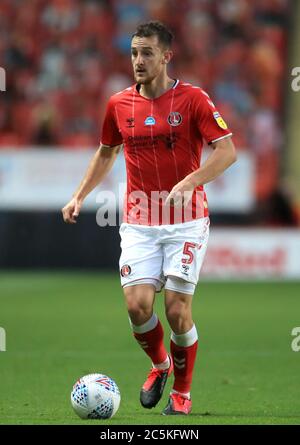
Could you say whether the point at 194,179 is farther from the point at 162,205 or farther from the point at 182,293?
the point at 182,293

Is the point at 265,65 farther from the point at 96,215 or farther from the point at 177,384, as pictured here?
the point at 177,384

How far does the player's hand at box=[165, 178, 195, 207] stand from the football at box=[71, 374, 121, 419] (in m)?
1.14

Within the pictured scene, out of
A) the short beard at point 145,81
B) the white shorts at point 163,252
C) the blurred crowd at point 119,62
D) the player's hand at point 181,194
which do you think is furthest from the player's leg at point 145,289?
the blurred crowd at point 119,62

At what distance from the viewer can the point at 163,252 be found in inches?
259

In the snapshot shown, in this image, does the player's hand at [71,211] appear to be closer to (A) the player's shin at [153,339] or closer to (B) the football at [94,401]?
(A) the player's shin at [153,339]

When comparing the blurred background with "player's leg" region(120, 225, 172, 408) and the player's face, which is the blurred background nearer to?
"player's leg" region(120, 225, 172, 408)

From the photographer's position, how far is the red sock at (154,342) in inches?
261

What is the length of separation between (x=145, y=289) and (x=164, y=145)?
909 millimetres

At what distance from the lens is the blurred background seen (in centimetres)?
1722

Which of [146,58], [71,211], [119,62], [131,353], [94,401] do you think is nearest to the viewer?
[94,401]

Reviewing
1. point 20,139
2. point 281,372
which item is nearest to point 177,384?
point 281,372

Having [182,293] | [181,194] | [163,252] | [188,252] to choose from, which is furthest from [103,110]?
[181,194]

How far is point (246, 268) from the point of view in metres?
17.3
